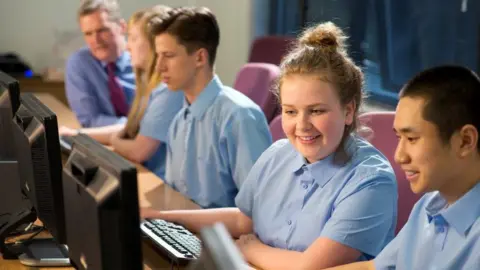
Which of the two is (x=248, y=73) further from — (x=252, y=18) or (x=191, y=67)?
(x=252, y=18)

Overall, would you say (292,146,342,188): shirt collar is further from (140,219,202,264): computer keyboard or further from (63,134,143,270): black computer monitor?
(63,134,143,270): black computer monitor

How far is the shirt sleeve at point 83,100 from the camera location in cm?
431

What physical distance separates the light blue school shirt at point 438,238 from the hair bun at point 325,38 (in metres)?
0.50

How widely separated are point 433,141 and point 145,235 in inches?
34.5

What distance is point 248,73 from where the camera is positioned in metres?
4.13

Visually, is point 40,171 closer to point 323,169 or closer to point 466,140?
point 323,169

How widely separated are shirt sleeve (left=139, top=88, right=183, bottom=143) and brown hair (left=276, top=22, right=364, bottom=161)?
130 centimetres

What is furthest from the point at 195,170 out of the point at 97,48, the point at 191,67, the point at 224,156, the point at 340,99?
the point at 97,48

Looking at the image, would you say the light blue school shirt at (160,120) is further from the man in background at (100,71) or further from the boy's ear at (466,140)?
the boy's ear at (466,140)

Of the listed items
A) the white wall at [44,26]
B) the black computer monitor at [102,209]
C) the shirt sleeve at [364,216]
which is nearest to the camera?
the black computer monitor at [102,209]

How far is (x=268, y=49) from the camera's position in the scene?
5180 millimetres

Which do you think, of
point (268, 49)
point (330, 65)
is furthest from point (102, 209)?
point (268, 49)

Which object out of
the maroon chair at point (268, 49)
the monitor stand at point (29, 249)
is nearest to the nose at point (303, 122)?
the monitor stand at point (29, 249)

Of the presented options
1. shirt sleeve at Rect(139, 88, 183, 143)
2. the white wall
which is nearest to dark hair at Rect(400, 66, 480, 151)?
shirt sleeve at Rect(139, 88, 183, 143)
